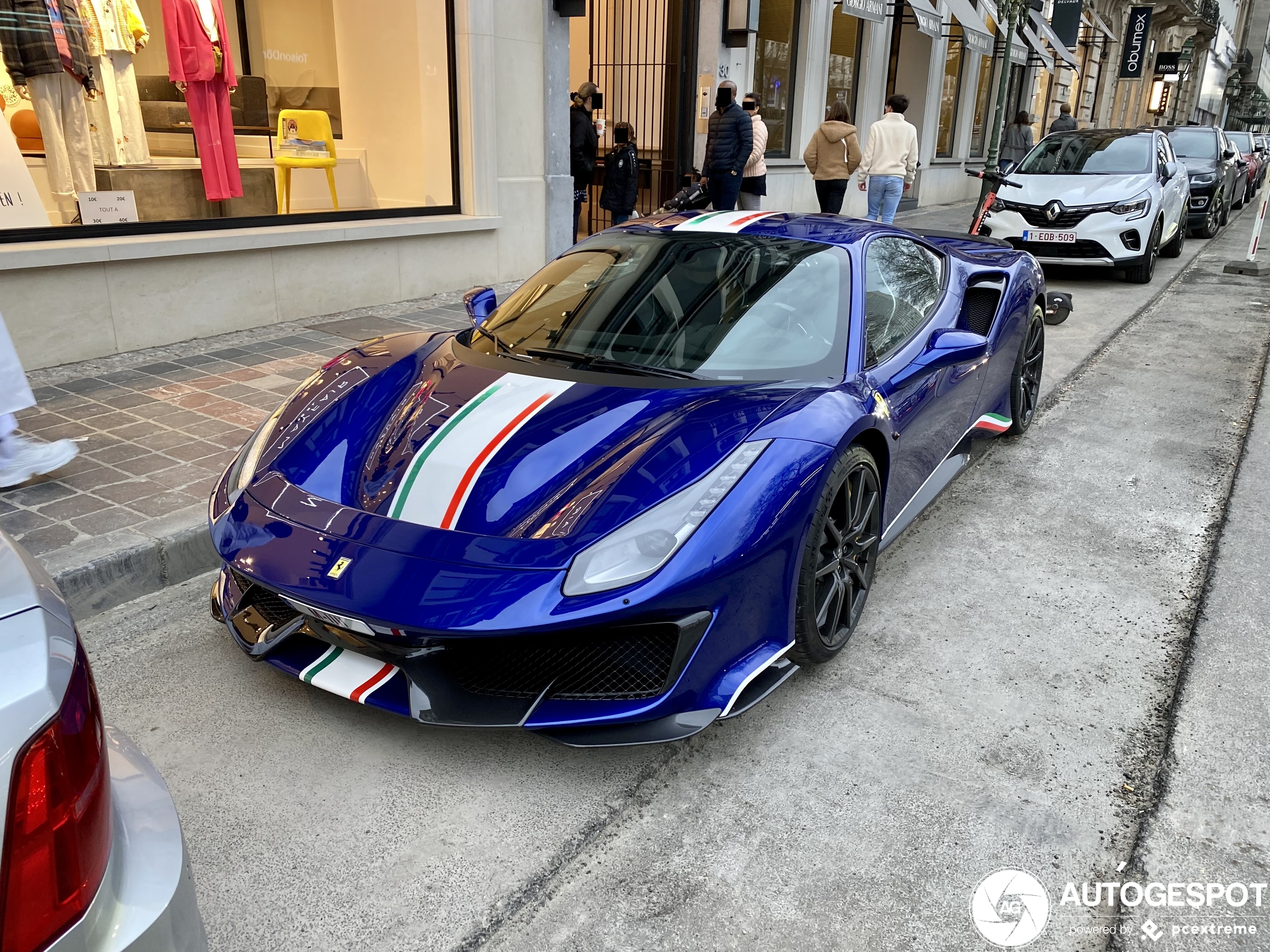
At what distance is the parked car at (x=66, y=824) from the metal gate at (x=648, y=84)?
11.3m

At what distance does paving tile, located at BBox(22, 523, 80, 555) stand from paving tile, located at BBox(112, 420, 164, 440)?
1.12 metres

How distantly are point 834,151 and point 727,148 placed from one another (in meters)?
1.24

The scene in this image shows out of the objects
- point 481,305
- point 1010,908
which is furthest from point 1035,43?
point 1010,908

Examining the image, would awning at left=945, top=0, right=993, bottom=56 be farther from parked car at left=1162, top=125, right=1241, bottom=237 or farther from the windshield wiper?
the windshield wiper

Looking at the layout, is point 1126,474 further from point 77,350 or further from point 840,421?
point 77,350

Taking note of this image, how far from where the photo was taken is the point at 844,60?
15.6m

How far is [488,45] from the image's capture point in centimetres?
843

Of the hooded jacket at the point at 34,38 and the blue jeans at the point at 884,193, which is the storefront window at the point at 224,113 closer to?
the hooded jacket at the point at 34,38

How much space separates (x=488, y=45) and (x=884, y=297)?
6038 millimetres

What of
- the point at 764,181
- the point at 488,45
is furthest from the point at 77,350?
the point at 764,181

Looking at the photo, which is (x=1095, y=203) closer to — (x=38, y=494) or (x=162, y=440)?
(x=162, y=440)

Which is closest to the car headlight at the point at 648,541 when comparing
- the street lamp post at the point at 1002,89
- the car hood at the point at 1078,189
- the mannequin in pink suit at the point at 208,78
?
the mannequin in pink suit at the point at 208,78

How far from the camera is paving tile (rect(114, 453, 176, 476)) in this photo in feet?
14.2

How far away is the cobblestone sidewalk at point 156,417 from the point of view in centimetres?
389
